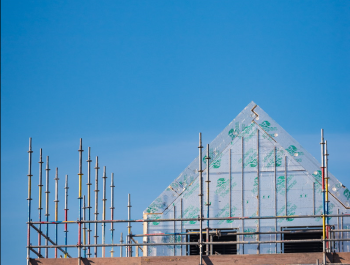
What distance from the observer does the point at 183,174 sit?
2225cm

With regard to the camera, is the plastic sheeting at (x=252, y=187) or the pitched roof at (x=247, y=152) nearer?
the plastic sheeting at (x=252, y=187)

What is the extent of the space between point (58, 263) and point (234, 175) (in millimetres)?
6815

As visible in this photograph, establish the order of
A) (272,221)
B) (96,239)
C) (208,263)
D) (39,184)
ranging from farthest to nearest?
(96,239)
(272,221)
(39,184)
(208,263)

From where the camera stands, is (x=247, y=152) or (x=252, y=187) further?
(x=247, y=152)

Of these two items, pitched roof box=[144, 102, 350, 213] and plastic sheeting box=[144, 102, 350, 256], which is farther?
pitched roof box=[144, 102, 350, 213]

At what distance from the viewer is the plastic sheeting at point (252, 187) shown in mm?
21656

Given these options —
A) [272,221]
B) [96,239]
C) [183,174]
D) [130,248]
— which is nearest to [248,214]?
[272,221]

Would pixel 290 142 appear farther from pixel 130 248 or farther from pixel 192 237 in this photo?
pixel 130 248

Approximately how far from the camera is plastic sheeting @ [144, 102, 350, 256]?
21.7m

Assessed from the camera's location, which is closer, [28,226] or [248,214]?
[28,226]

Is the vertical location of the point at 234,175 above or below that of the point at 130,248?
above

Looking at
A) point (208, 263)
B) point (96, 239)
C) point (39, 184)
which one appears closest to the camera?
point (208, 263)

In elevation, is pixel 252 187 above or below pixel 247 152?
below

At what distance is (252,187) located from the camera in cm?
2194
